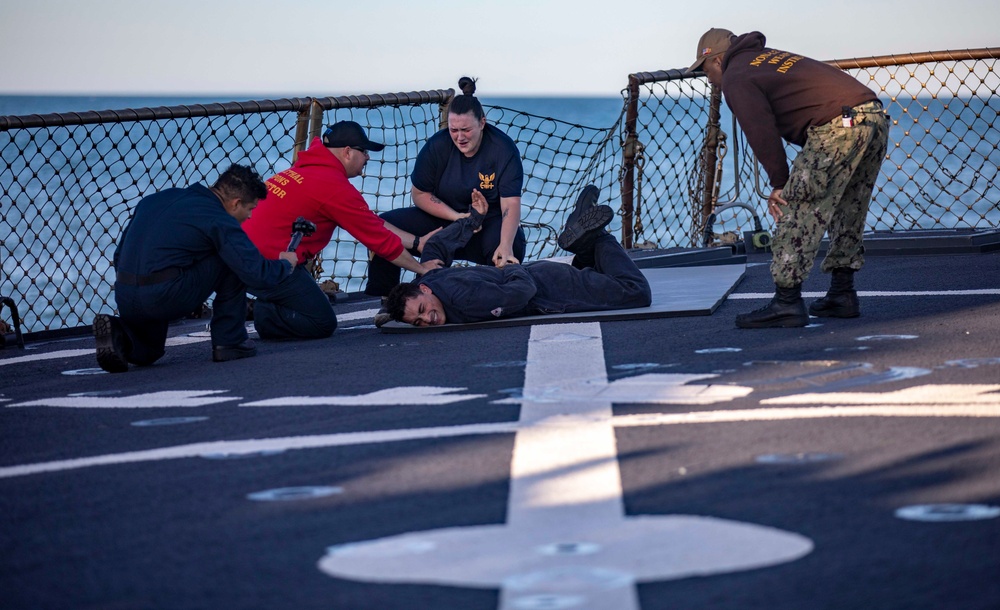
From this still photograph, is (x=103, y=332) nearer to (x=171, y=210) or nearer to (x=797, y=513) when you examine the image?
(x=171, y=210)

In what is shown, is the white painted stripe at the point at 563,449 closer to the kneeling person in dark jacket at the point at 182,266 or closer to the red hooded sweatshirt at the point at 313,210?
the kneeling person in dark jacket at the point at 182,266

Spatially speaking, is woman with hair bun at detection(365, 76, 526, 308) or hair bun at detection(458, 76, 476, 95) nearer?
woman with hair bun at detection(365, 76, 526, 308)

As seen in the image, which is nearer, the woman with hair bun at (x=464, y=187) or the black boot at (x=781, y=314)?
the black boot at (x=781, y=314)

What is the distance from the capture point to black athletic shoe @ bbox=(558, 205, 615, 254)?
18.5ft

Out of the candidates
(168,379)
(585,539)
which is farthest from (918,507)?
(168,379)

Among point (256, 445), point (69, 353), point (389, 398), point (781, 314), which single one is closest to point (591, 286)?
point (781, 314)

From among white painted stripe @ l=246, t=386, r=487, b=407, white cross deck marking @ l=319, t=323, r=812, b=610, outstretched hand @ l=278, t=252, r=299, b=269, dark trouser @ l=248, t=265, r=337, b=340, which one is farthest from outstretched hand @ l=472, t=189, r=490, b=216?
white cross deck marking @ l=319, t=323, r=812, b=610

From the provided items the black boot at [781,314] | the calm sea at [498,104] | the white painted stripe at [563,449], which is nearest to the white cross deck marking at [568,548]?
the white painted stripe at [563,449]

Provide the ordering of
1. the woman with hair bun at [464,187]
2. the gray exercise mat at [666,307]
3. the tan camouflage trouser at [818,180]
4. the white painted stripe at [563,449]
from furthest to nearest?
the woman with hair bun at [464,187]
the gray exercise mat at [666,307]
the tan camouflage trouser at [818,180]
the white painted stripe at [563,449]

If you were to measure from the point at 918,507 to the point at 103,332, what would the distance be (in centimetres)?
357

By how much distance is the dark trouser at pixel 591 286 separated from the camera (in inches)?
220

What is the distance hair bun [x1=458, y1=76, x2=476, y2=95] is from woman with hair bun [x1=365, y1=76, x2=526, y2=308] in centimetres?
27

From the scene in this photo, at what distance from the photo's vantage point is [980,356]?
3.87m

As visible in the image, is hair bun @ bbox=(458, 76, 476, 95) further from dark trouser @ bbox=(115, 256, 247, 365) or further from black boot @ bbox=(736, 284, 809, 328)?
black boot @ bbox=(736, 284, 809, 328)
